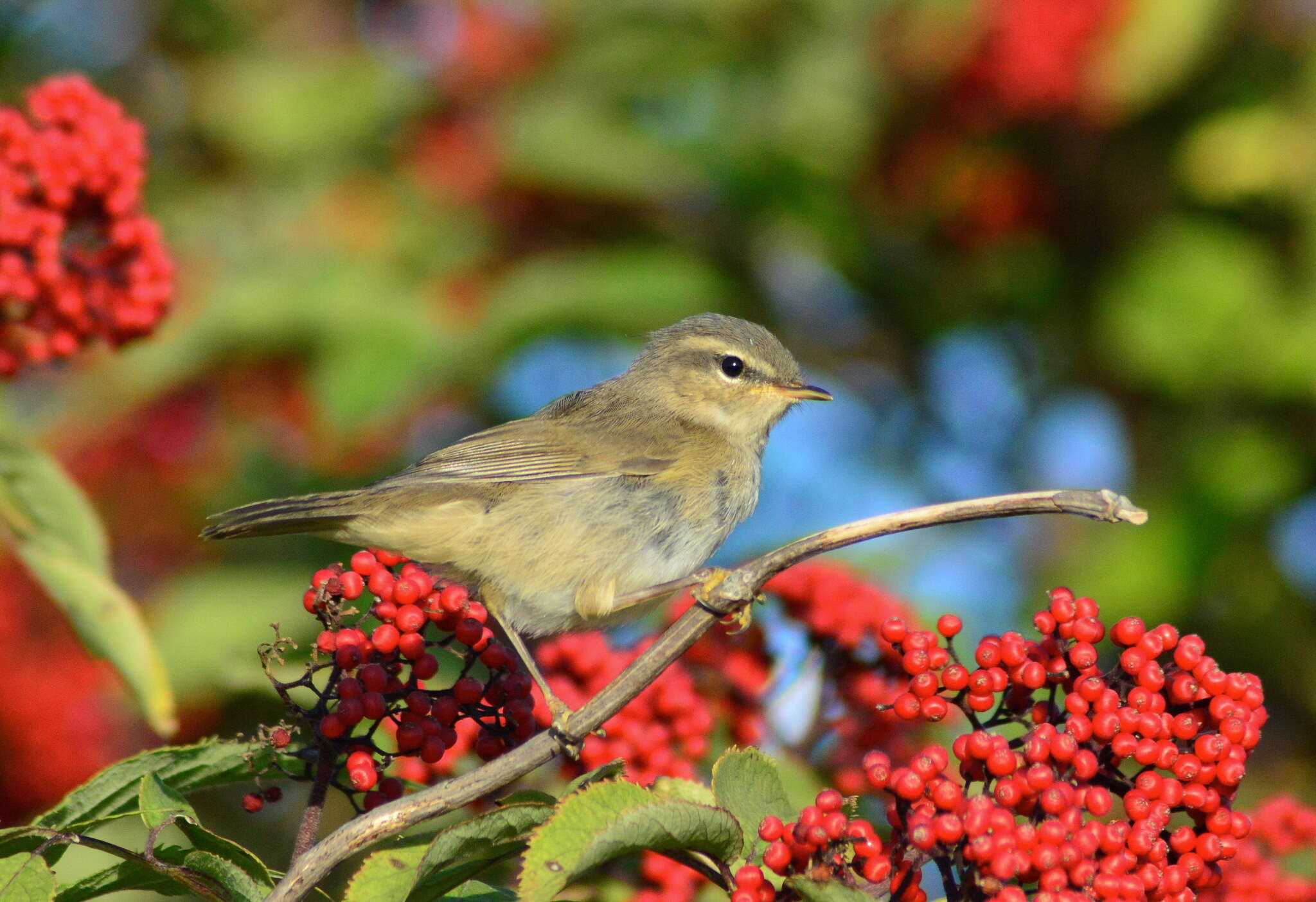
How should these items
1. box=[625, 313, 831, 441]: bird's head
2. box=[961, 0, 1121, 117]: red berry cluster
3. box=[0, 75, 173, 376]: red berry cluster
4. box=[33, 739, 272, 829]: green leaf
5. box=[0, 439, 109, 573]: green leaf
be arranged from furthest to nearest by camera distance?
box=[961, 0, 1121, 117]: red berry cluster, box=[625, 313, 831, 441]: bird's head, box=[0, 75, 173, 376]: red berry cluster, box=[0, 439, 109, 573]: green leaf, box=[33, 739, 272, 829]: green leaf

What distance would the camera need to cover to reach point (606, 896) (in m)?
3.21

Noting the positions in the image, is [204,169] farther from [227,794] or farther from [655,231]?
[227,794]

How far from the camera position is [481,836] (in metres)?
2.21

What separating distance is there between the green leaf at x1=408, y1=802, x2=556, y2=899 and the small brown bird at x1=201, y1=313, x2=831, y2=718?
1.20 m

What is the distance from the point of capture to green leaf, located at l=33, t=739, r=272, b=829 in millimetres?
2381

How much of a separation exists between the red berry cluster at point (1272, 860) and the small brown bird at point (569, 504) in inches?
69.7

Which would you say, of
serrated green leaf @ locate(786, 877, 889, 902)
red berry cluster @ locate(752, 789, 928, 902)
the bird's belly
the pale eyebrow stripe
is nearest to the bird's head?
the pale eyebrow stripe

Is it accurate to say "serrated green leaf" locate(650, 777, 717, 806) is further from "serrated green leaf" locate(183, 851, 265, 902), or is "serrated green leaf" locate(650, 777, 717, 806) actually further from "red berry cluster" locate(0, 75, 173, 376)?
"red berry cluster" locate(0, 75, 173, 376)

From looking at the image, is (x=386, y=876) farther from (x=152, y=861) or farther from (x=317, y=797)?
(x=152, y=861)

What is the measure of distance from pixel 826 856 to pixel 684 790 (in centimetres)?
70

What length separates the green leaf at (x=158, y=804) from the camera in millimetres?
2199

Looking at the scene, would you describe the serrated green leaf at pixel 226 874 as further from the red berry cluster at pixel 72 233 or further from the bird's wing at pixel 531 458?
the bird's wing at pixel 531 458

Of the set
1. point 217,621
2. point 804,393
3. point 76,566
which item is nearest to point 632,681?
point 76,566

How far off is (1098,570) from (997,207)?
1817 millimetres
